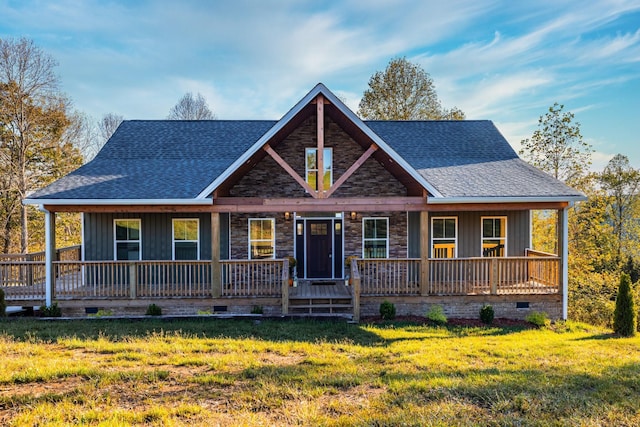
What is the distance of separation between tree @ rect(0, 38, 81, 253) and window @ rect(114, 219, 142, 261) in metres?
13.3

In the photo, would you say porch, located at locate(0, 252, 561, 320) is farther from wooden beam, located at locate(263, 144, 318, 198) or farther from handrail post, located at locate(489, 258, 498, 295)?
wooden beam, located at locate(263, 144, 318, 198)

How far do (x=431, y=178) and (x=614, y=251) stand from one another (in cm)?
1949

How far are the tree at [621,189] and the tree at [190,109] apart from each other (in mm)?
33159

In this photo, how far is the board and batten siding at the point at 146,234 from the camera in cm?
1193

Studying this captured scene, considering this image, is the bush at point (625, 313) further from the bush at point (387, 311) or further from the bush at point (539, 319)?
the bush at point (387, 311)

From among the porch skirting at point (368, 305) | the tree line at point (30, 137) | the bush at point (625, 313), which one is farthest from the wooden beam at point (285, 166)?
the tree line at point (30, 137)

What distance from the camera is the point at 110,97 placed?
104 ft

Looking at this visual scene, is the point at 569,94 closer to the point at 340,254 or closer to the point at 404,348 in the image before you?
the point at 340,254

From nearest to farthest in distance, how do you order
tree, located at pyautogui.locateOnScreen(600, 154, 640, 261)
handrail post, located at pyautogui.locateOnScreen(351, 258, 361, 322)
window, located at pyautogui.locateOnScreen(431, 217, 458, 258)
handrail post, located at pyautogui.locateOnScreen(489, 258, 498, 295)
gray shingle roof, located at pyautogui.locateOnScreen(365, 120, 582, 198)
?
handrail post, located at pyautogui.locateOnScreen(351, 258, 361, 322), handrail post, located at pyautogui.locateOnScreen(489, 258, 498, 295), gray shingle roof, located at pyautogui.locateOnScreen(365, 120, 582, 198), window, located at pyautogui.locateOnScreen(431, 217, 458, 258), tree, located at pyautogui.locateOnScreen(600, 154, 640, 261)

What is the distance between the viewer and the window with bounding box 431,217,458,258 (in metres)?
12.4

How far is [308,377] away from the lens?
568cm

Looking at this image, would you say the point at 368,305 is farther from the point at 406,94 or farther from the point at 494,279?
the point at 406,94

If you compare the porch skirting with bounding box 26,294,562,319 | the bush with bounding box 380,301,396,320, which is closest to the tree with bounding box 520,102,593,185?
the porch skirting with bounding box 26,294,562,319

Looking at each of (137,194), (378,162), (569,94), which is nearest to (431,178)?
(378,162)
